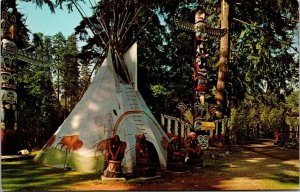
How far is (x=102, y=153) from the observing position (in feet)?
28.5

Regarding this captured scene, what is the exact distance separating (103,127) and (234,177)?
10.4 ft

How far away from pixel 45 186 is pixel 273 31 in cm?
1006

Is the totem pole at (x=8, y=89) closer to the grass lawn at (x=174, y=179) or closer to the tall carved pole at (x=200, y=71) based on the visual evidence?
the grass lawn at (x=174, y=179)

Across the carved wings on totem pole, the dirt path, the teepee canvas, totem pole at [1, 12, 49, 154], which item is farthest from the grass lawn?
the carved wings on totem pole

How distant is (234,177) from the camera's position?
8.45 meters

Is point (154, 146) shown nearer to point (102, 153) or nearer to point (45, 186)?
point (102, 153)

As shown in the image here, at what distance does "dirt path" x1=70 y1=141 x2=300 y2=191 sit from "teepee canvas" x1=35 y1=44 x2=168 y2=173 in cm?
96

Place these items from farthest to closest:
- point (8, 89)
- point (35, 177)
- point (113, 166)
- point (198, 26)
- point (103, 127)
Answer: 1. point (198, 26)
2. point (8, 89)
3. point (103, 127)
4. point (35, 177)
5. point (113, 166)

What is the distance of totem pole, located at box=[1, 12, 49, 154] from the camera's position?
941cm

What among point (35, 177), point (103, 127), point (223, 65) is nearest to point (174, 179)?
point (103, 127)

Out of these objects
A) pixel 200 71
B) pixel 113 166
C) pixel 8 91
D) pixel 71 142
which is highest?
pixel 200 71

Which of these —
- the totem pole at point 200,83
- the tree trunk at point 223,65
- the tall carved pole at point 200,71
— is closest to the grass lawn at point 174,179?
the totem pole at point 200,83

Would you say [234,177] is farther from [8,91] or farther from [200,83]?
[8,91]

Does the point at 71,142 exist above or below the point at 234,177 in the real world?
above
